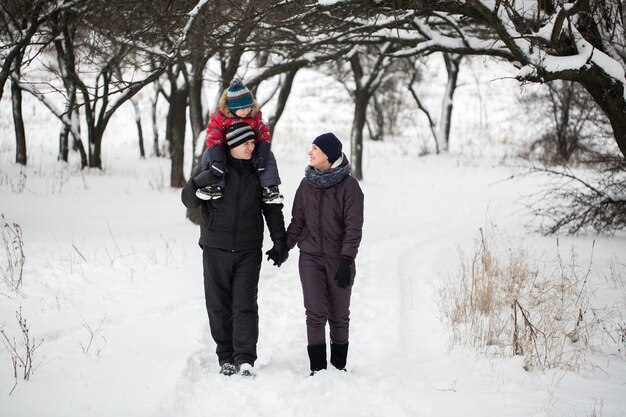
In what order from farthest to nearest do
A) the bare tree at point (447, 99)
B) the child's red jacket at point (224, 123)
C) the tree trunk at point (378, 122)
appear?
the tree trunk at point (378, 122) → the bare tree at point (447, 99) → the child's red jacket at point (224, 123)

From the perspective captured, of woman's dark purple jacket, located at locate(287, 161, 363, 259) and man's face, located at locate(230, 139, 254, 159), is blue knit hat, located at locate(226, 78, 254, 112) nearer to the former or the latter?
man's face, located at locate(230, 139, 254, 159)

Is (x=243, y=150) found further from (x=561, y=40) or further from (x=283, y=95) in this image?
(x=283, y=95)

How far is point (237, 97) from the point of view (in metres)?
3.71

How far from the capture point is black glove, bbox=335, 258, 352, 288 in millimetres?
3578

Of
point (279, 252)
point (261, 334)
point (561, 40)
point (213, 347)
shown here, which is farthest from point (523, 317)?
point (561, 40)

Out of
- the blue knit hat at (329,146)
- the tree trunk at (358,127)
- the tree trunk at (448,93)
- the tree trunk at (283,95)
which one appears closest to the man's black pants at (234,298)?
the blue knit hat at (329,146)

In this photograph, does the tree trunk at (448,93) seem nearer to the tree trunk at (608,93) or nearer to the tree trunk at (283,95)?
the tree trunk at (283,95)

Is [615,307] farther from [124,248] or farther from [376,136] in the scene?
Result: [376,136]

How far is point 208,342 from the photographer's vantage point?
4.33 meters

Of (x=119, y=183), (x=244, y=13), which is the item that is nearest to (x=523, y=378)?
(x=244, y=13)

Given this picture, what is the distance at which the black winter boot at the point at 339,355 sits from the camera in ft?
12.6

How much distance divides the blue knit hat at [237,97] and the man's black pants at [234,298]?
1018mm

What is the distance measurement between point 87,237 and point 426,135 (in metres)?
22.7

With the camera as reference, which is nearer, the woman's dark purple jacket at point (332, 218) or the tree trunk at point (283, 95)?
the woman's dark purple jacket at point (332, 218)
